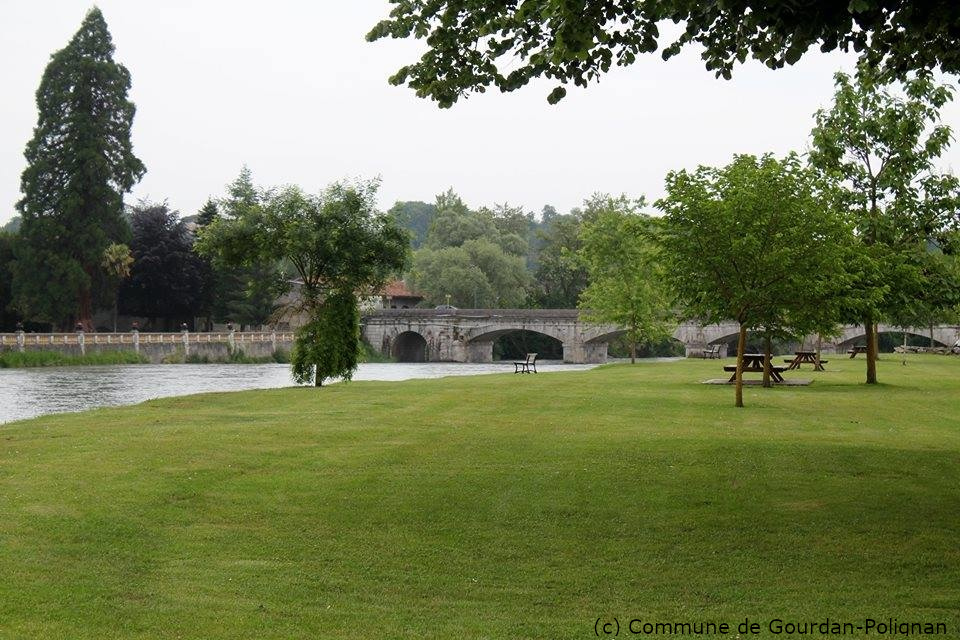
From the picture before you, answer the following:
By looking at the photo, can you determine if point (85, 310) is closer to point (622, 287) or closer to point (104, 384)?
point (104, 384)

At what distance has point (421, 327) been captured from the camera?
78.1 metres

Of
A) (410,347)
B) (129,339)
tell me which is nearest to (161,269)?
(129,339)

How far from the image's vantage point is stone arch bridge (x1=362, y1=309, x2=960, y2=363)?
72.0 meters

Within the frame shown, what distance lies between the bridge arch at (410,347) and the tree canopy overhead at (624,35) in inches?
2795

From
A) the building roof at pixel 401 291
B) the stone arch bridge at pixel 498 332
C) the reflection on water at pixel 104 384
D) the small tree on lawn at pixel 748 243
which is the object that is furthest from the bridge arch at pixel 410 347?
the small tree on lawn at pixel 748 243

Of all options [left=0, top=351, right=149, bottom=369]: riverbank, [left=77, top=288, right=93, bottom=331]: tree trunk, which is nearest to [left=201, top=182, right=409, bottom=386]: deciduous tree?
[left=0, top=351, right=149, bottom=369]: riverbank

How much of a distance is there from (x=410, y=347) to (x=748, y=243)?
65826 millimetres

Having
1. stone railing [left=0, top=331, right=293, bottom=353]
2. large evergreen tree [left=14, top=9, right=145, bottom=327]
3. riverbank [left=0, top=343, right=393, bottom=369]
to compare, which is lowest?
riverbank [left=0, top=343, right=393, bottom=369]

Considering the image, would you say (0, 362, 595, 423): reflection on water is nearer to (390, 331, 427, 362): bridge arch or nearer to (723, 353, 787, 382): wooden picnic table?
(723, 353, 787, 382): wooden picnic table

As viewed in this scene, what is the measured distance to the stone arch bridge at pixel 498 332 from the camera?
7200 cm

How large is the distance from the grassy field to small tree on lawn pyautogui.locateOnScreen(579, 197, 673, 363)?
34136 mm

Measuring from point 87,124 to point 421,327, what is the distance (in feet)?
91.3

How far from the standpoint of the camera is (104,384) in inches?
1512

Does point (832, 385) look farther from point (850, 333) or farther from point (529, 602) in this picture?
point (850, 333)
